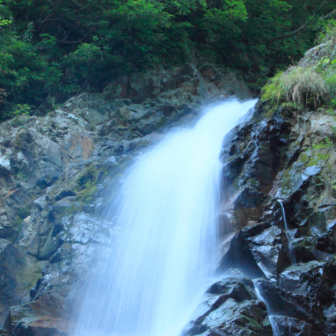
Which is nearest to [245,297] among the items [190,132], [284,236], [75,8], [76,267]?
[284,236]

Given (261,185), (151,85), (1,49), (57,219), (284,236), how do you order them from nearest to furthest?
(284,236) < (261,185) < (57,219) < (1,49) < (151,85)

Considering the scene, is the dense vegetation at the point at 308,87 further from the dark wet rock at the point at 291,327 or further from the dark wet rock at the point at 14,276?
the dark wet rock at the point at 14,276

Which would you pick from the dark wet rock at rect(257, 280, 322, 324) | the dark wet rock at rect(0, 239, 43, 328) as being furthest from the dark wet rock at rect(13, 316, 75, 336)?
the dark wet rock at rect(257, 280, 322, 324)

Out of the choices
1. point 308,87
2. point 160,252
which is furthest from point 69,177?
point 308,87

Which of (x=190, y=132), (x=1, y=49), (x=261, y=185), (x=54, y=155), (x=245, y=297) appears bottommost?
(x=245, y=297)

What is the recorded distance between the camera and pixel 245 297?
13.8ft

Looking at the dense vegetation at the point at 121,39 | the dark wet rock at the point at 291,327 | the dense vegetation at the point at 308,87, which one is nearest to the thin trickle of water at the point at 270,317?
the dark wet rock at the point at 291,327

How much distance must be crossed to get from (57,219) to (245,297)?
4.95 meters

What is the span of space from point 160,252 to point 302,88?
468 cm

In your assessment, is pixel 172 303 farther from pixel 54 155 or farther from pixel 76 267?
pixel 54 155

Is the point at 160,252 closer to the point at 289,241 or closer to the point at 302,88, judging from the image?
the point at 289,241

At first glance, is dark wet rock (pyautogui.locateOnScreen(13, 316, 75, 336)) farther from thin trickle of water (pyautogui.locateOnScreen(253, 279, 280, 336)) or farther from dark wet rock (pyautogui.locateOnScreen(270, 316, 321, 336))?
dark wet rock (pyautogui.locateOnScreen(270, 316, 321, 336))

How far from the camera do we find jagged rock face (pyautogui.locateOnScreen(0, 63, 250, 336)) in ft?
19.3

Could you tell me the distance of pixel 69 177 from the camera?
8.84 metres
